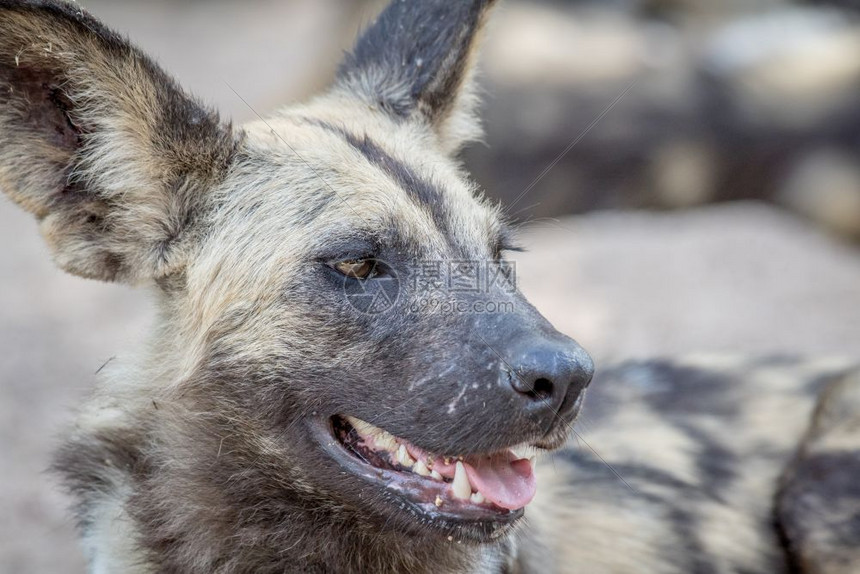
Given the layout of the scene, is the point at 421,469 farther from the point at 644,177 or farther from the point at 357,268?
the point at 644,177

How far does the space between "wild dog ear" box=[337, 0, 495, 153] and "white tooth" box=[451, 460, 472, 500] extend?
121 cm

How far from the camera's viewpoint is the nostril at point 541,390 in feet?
7.12

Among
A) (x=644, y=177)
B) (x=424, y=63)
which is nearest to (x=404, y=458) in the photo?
(x=424, y=63)

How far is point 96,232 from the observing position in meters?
2.44

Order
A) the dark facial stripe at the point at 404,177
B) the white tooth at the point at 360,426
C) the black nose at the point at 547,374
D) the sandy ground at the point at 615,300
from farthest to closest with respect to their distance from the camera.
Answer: the sandy ground at the point at 615,300, the dark facial stripe at the point at 404,177, the white tooth at the point at 360,426, the black nose at the point at 547,374

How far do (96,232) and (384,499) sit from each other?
0.93m

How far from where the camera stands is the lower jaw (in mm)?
2227

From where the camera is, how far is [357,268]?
7.89 ft

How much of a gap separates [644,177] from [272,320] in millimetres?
4082

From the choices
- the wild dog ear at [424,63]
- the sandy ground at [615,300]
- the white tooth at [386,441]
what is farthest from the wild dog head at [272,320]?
the sandy ground at [615,300]

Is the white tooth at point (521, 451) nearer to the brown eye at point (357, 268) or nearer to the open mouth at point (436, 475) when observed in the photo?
the open mouth at point (436, 475)

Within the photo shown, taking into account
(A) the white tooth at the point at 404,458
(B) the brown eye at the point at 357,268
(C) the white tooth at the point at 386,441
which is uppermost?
(B) the brown eye at the point at 357,268

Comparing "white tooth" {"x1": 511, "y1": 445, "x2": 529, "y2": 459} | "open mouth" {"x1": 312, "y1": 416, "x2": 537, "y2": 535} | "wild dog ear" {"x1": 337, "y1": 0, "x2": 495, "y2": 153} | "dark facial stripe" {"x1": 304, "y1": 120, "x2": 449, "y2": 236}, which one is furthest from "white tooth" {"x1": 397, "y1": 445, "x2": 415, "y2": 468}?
"wild dog ear" {"x1": 337, "y1": 0, "x2": 495, "y2": 153}

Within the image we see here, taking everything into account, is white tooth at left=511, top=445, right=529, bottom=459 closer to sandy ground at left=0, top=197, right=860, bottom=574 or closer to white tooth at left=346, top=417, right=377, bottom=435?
white tooth at left=346, top=417, right=377, bottom=435
